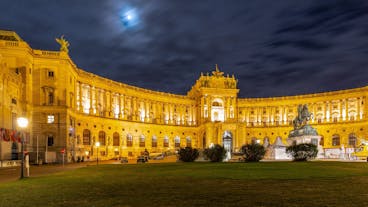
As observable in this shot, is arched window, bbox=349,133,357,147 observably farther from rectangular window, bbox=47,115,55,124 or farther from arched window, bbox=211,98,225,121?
rectangular window, bbox=47,115,55,124

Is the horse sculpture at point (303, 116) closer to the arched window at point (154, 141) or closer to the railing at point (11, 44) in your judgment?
the railing at point (11, 44)

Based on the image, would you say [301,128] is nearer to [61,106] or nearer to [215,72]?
[61,106]

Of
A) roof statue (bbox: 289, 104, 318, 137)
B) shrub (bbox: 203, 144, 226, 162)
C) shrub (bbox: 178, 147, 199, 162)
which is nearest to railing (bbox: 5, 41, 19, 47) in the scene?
shrub (bbox: 178, 147, 199, 162)

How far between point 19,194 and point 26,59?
158 feet

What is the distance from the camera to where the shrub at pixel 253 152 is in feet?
141

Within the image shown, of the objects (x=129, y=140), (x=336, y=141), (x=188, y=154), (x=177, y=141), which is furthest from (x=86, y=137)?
(x=336, y=141)

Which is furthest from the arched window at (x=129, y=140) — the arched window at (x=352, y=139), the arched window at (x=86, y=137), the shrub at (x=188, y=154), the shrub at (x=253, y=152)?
the arched window at (x=352, y=139)

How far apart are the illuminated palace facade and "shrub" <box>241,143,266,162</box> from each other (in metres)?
33.9

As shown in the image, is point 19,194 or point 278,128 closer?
point 19,194

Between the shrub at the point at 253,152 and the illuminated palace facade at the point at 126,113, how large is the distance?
33869 mm

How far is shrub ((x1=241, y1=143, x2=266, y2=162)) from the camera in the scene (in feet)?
141

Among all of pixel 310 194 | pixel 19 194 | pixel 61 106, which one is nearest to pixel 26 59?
pixel 61 106

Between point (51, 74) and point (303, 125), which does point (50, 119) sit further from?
point (303, 125)

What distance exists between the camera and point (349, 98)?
105250 millimetres
